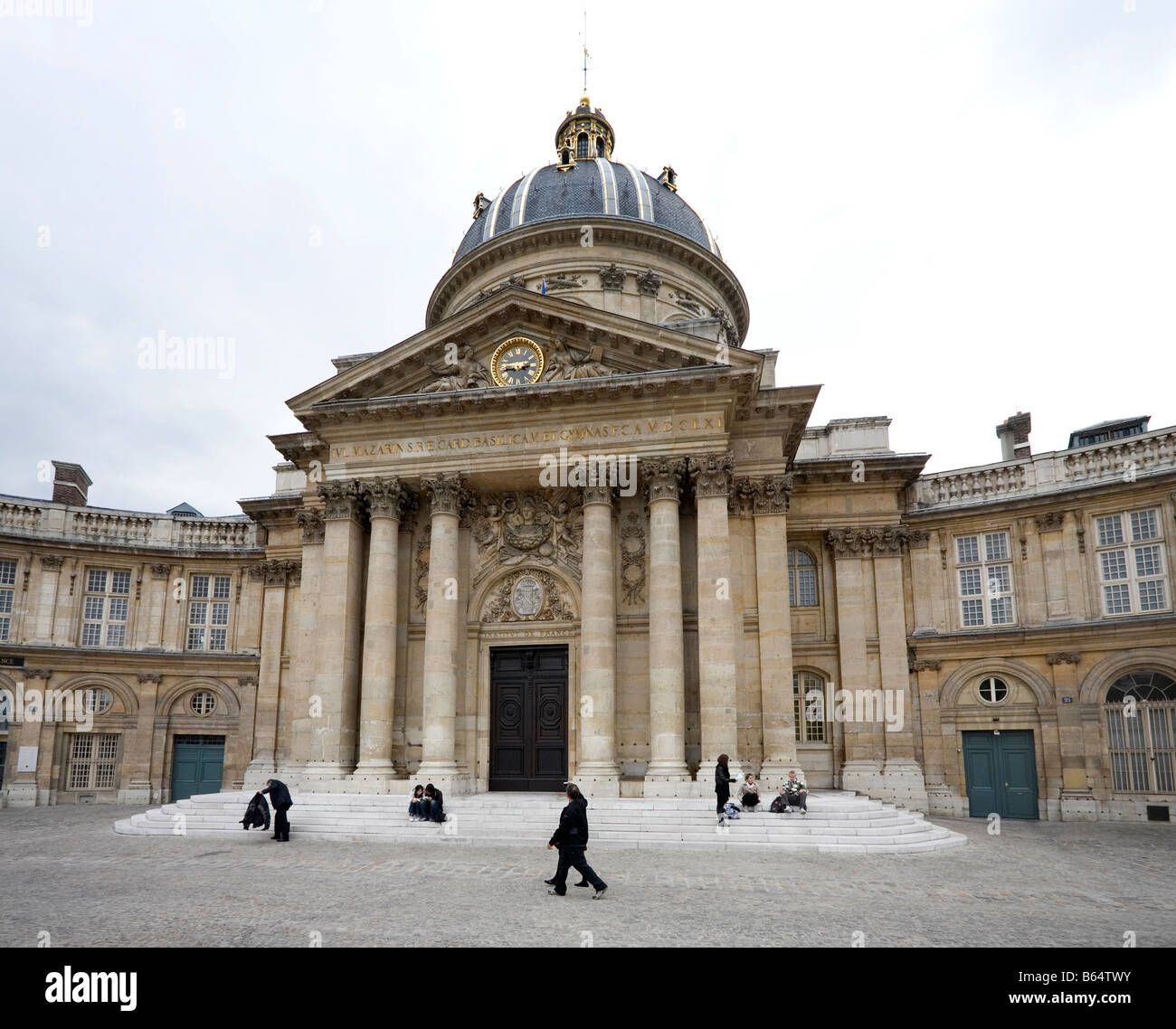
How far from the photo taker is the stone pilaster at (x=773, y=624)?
22422 millimetres

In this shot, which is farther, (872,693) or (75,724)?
(75,724)

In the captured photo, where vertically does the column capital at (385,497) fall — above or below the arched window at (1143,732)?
above

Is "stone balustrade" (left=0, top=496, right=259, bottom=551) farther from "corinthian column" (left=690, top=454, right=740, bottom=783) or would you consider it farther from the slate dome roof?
"corinthian column" (left=690, top=454, right=740, bottom=783)

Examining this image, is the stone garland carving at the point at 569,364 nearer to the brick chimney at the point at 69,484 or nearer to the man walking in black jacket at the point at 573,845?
the man walking in black jacket at the point at 573,845

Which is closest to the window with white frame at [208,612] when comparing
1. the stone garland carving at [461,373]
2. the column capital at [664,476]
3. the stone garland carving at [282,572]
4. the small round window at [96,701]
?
the small round window at [96,701]

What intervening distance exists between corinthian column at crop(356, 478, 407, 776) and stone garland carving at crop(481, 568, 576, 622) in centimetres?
274

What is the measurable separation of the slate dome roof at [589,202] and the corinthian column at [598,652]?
15696 mm

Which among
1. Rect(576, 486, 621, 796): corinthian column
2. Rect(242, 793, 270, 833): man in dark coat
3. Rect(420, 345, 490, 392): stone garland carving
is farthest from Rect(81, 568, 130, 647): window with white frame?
Rect(576, 486, 621, 796): corinthian column

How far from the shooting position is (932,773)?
27.3 meters

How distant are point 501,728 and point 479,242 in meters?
21.7

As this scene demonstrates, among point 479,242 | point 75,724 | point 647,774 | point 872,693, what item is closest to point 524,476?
point 647,774

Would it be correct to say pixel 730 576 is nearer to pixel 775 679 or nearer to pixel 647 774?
pixel 775 679

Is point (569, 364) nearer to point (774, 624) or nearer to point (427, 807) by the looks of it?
point (774, 624)

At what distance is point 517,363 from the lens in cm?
2452
